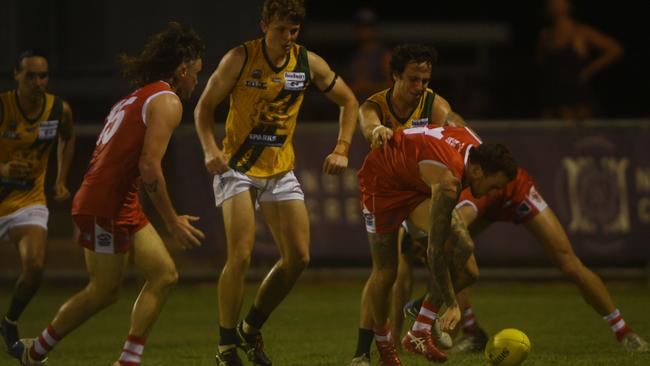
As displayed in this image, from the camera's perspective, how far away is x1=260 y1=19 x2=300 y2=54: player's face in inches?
356

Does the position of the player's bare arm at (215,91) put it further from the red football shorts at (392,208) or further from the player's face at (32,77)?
the player's face at (32,77)

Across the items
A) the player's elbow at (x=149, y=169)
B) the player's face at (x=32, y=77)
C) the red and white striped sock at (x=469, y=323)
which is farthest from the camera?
the player's face at (x=32, y=77)

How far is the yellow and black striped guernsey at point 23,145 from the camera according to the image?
35.7ft

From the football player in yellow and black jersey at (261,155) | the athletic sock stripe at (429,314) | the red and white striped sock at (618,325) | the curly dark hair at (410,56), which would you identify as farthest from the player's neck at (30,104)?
the red and white striped sock at (618,325)

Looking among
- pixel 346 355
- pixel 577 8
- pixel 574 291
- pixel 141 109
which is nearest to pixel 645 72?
pixel 577 8

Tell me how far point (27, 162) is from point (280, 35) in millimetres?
3056

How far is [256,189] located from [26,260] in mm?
2488

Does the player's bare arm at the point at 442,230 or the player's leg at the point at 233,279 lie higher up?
the player's bare arm at the point at 442,230

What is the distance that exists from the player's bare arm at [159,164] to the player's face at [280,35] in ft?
4.02

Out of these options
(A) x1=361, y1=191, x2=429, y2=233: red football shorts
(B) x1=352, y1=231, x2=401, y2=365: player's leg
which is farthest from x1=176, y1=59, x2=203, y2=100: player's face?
(B) x1=352, y1=231, x2=401, y2=365: player's leg

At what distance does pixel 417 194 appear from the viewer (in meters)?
9.08

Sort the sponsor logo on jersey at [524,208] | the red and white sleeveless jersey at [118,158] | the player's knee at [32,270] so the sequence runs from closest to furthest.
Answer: the red and white sleeveless jersey at [118,158] < the sponsor logo on jersey at [524,208] < the player's knee at [32,270]

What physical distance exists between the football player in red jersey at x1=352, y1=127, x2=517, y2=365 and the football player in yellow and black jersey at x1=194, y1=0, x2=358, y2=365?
1.17 ft

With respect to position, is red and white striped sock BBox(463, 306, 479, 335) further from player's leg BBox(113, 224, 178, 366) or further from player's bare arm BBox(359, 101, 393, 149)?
player's leg BBox(113, 224, 178, 366)
